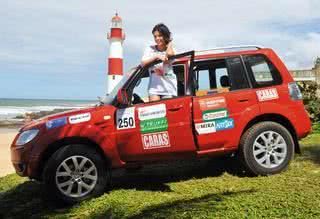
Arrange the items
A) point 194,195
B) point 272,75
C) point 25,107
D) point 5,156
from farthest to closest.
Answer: point 25,107 < point 5,156 < point 272,75 < point 194,195

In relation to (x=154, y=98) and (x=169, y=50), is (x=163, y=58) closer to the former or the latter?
(x=169, y=50)

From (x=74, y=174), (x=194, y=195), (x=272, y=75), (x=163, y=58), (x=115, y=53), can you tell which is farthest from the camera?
(x=115, y=53)

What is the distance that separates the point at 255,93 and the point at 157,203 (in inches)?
81.4

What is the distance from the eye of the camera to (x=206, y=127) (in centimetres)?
683

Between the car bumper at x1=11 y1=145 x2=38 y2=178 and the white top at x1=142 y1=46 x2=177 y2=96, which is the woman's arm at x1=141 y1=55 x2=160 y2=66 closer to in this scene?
the white top at x1=142 y1=46 x2=177 y2=96

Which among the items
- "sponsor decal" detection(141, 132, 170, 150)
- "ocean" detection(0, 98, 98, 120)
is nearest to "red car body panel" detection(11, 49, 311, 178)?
"sponsor decal" detection(141, 132, 170, 150)

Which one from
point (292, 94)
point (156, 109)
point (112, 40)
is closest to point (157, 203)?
point (156, 109)

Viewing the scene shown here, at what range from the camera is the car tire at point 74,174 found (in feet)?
21.0

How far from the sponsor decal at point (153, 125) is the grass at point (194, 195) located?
81 cm

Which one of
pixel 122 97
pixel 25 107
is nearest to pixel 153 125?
A: pixel 122 97

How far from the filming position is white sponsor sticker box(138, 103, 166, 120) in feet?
22.0

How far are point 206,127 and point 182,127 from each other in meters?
0.33

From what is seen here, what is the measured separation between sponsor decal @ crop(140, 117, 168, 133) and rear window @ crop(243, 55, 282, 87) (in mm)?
1400

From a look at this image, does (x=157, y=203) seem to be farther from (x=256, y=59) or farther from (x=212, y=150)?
(x=256, y=59)
